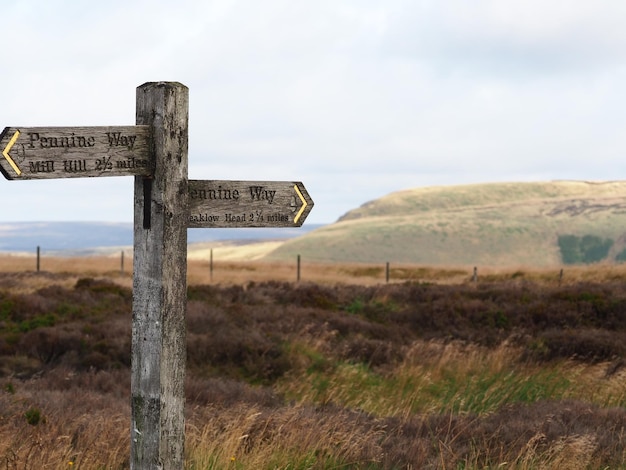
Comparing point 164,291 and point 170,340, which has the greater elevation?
point 164,291

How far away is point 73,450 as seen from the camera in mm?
6000

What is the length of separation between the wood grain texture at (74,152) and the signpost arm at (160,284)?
120 millimetres

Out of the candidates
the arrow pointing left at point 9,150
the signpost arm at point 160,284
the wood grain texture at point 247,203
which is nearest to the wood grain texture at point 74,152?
the arrow pointing left at point 9,150

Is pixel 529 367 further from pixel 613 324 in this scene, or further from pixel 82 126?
pixel 82 126

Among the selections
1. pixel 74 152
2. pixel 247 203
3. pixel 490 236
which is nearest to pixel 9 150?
pixel 74 152

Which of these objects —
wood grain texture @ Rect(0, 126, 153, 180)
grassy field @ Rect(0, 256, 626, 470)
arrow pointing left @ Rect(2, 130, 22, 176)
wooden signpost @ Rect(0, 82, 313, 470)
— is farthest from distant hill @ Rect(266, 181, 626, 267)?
arrow pointing left @ Rect(2, 130, 22, 176)

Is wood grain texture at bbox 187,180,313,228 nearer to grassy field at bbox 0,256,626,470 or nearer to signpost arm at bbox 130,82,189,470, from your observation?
signpost arm at bbox 130,82,189,470

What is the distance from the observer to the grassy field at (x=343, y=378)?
627 centimetres

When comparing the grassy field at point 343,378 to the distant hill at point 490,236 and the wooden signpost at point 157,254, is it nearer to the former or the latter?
the wooden signpost at point 157,254

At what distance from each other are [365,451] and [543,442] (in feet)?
5.63

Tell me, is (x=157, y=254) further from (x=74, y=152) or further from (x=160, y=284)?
(x=74, y=152)

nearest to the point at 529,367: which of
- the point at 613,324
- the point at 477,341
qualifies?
the point at 477,341

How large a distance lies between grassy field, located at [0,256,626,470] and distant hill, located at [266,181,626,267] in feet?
317

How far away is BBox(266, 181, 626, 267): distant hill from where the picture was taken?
123m
